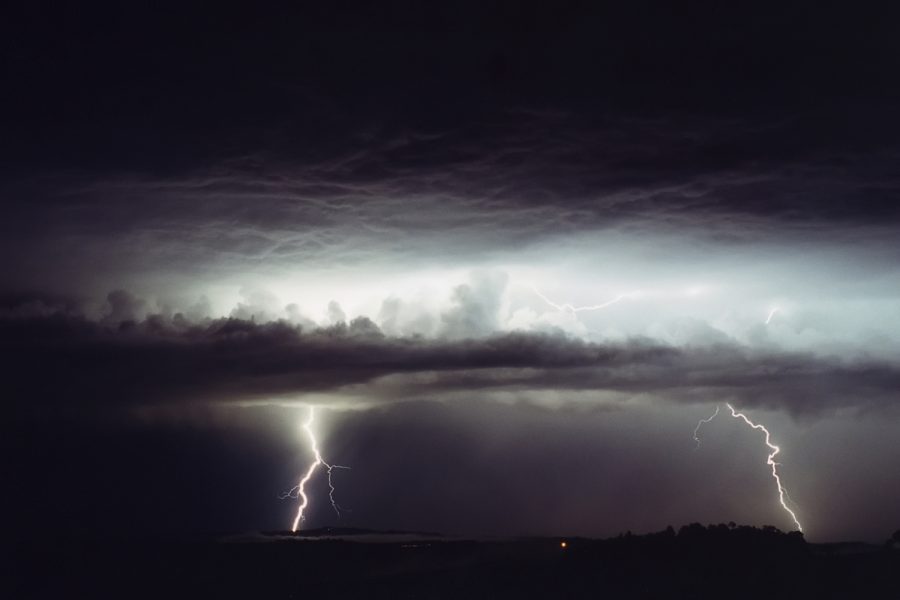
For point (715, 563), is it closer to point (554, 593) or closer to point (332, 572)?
point (554, 593)

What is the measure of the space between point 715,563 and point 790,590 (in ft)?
54.7

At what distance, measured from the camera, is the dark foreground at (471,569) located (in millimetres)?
97312

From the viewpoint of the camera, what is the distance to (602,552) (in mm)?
121750

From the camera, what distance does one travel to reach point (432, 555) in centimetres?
13150

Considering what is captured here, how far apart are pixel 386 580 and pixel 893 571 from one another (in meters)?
56.1

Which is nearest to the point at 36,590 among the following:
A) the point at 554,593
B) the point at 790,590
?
the point at 554,593

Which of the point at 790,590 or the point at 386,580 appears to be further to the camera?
the point at 386,580

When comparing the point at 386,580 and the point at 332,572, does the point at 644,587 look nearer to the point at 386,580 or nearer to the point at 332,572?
the point at 386,580

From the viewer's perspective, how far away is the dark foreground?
97.3 m

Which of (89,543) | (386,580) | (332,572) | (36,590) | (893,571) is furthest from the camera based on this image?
(89,543)

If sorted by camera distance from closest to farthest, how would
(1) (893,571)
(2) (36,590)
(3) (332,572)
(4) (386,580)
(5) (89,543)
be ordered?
(1) (893,571) < (4) (386,580) < (3) (332,572) < (2) (36,590) < (5) (89,543)

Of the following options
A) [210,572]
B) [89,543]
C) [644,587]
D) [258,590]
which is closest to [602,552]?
[644,587]

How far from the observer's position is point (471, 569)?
381ft

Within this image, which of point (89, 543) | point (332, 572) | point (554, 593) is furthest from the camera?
point (89, 543)
